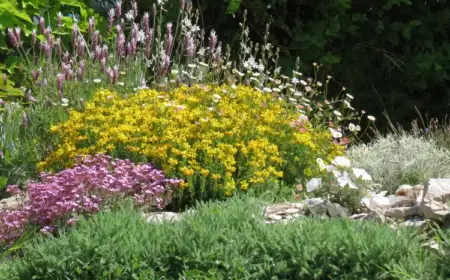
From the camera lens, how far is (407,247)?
394 cm

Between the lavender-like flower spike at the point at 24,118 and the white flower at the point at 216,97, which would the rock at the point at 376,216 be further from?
the lavender-like flower spike at the point at 24,118

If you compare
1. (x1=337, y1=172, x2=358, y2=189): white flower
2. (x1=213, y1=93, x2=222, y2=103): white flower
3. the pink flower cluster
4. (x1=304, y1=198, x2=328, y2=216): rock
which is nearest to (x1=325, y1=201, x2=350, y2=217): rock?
(x1=304, y1=198, x2=328, y2=216): rock

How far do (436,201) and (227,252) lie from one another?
1.44 metres

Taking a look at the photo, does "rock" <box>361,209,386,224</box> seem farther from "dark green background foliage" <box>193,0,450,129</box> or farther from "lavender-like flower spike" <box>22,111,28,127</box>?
Answer: "dark green background foliage" <box>193,0,450,129</box>

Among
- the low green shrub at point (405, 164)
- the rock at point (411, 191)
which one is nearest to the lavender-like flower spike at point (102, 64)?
the low green shrub at point (405, 164)

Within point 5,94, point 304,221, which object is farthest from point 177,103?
point 304,221

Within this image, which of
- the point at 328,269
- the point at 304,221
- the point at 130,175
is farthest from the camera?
the point at 130,175

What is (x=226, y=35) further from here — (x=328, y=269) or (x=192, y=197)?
(x=328, y=269)

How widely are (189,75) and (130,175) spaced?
1796mm

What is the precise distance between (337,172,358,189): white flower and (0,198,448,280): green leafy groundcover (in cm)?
81

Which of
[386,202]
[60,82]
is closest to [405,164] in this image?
[386,202]

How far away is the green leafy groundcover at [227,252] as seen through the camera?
3895 mm

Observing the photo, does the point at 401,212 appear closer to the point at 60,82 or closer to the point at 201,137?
the point at 201,137

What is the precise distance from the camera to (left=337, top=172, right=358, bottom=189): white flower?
16.7 ft
